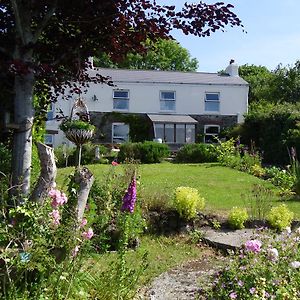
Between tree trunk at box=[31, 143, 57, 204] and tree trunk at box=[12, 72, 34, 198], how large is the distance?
0.48 metres

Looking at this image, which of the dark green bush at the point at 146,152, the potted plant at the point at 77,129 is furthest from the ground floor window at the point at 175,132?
the potted plant at the point at 77,129

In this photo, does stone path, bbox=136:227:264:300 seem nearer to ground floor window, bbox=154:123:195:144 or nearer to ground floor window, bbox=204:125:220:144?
ground floor window, bbox=154:123:195:144

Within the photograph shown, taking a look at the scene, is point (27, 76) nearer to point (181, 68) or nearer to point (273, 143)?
point (273, 143)

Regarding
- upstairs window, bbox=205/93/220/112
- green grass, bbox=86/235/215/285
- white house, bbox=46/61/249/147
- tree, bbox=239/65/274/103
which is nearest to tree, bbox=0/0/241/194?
green grass, bbox=86/235/215/285

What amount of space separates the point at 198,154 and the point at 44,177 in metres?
19.6

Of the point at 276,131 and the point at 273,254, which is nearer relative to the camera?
the point at 273,254

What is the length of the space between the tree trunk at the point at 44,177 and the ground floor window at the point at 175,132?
28156 millimetres

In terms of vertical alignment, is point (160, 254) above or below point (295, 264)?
below

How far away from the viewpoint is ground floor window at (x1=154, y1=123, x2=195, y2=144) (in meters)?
32.8

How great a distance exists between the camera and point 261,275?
163 inches

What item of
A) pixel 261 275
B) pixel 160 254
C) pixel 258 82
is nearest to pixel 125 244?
pixel 261 275

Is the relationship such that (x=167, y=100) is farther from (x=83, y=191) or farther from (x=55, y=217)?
(x=55, y=217)

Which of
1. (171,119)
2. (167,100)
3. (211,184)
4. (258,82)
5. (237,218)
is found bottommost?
(211,184)

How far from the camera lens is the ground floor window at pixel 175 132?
32844mm
